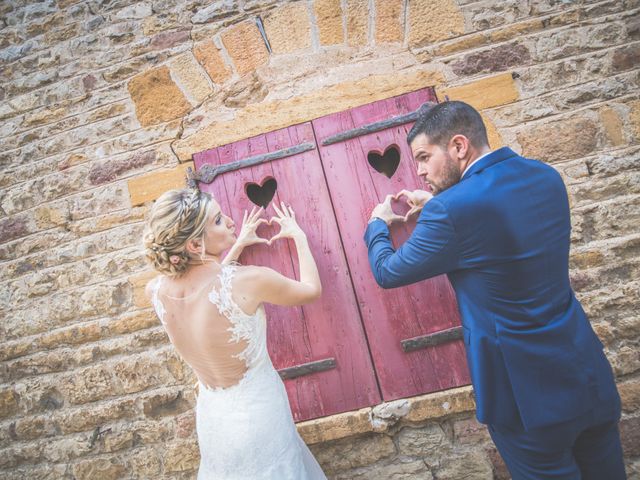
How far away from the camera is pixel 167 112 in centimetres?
250

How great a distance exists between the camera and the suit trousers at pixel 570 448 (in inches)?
53.4

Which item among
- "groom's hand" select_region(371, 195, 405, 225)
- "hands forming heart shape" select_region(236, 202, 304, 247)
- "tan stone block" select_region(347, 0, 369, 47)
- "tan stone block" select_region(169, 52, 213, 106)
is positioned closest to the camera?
"groom's hand" select_region(371, 195, 405, 225)

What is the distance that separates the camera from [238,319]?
1572 mm

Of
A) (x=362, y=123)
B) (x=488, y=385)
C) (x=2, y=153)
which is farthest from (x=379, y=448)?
(x=2, y=153)

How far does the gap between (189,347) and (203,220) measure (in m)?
0.59

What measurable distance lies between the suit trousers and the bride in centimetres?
93

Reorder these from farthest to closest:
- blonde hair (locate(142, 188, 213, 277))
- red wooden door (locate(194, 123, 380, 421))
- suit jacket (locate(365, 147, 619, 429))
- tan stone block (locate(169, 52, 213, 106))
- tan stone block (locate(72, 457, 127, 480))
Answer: tan stone block (locate(169, 52, 213, 106)), tan stone block (locate(72, 457, 127, 480)), red wooden door (locate(194, 123, 380, 421)), blonde hair (locate(142, 188, 213, 277)), suit jacket (locate(365, 147, 619, 429))

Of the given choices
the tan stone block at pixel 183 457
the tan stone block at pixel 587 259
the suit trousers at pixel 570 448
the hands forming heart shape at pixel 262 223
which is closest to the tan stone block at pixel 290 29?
the hands forming heart shape at pixel 262 223

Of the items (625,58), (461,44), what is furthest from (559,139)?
(461,44)

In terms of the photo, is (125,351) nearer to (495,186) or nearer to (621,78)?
(495,186)

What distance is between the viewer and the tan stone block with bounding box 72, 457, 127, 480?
2.26m

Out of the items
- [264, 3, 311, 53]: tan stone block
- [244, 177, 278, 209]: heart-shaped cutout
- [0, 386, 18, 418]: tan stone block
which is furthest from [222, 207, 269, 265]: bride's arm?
[0, 386, 18, 418]: tan stone block

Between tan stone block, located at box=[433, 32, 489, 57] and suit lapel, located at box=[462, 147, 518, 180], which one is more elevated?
tan stone block, located at box=[433, 32, 489, 57]

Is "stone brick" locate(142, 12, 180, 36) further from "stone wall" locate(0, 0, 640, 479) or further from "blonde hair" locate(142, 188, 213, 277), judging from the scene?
"blonde hair" locate(142, 188, 213, 277)
